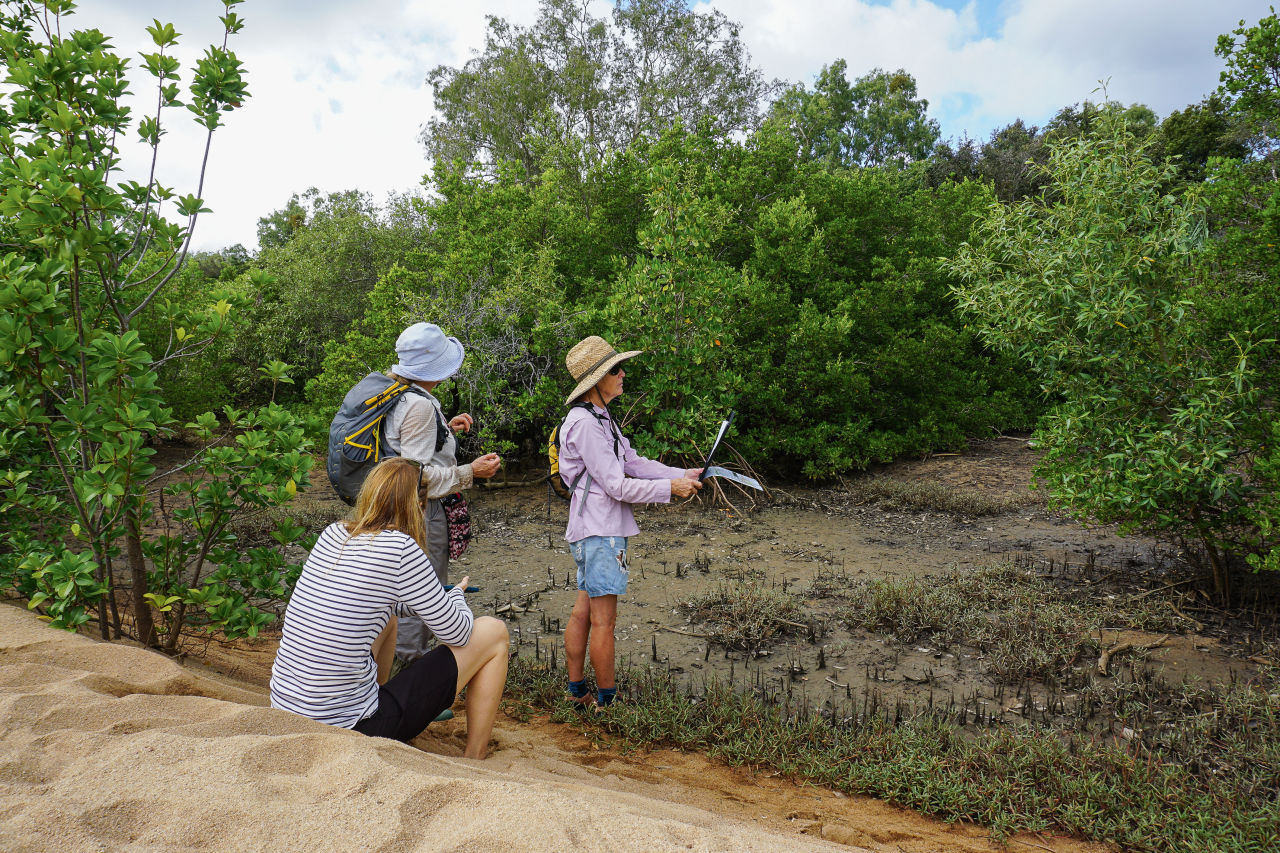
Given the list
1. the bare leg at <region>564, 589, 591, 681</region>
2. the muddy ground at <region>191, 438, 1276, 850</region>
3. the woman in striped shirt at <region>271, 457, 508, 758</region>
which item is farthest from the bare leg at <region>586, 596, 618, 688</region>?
the woman in striped shirt at <region>271, 457, 508, 758</region>

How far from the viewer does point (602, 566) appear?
156 inches

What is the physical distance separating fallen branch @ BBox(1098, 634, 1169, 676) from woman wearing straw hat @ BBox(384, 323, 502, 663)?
3.76 m

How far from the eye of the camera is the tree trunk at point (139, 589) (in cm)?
394

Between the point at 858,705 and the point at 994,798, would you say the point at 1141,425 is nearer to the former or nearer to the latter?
the point at 858,705

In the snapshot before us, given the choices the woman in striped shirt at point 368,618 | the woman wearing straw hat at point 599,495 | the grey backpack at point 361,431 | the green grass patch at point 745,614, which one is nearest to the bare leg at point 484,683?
the woman in striped shirt at point 368,618

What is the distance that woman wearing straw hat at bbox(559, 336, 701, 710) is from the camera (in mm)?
3910

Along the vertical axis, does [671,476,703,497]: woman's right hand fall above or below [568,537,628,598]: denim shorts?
above

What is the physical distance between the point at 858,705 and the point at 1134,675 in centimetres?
167

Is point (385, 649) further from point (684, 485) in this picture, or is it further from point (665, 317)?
point (665, 317)

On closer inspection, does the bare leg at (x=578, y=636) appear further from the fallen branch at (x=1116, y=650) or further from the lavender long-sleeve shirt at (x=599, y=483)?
the fallen branch at (x=1116, y=650)

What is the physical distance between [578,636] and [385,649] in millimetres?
1075

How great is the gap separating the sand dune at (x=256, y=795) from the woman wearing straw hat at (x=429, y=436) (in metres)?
1.24

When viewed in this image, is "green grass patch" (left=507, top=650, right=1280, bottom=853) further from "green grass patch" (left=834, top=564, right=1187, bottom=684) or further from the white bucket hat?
the white bucket hat

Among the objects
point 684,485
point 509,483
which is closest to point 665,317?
point 509,483
